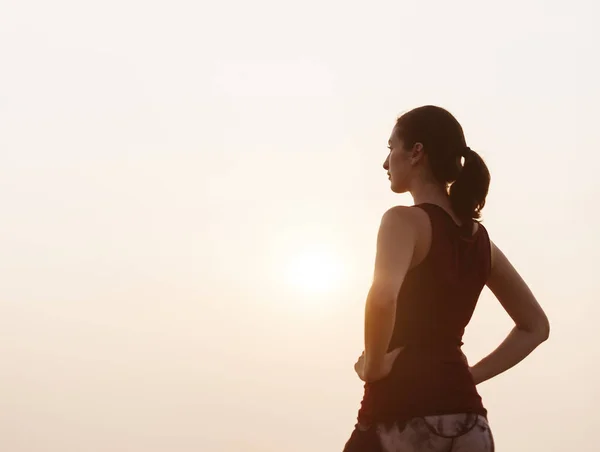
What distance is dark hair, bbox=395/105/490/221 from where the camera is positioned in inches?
149

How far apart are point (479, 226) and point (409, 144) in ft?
1.58

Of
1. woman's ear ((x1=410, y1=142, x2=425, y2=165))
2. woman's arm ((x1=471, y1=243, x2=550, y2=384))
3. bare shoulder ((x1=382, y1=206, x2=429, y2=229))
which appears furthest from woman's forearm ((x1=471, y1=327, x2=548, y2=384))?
woman's ear ((x1=410, y1=142, x2=425, y2=165))

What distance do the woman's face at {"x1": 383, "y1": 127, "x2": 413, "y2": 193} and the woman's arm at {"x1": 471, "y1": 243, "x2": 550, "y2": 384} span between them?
0.68 metres

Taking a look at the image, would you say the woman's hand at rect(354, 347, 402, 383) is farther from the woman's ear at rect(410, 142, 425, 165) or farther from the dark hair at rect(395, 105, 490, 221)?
the woman's ear at rect(410, 142, 425, 165)

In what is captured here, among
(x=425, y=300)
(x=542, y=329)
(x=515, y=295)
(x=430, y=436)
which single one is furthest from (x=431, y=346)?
(x=542, y=329)

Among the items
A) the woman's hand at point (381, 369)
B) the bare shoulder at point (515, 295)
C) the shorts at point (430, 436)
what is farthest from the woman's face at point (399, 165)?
the shorts at point (430, 436)

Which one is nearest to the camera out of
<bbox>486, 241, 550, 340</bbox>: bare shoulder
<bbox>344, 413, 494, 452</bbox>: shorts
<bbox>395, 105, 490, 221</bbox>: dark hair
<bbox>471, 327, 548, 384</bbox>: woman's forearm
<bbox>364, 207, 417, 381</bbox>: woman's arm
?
<bbox>364, 207, 417, 381</bbox>: woman's arm

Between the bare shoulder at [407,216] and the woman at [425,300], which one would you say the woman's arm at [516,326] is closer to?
the woman at [425,300]

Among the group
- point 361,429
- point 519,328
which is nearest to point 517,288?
point 519,328

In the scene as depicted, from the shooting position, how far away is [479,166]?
12.6 ft

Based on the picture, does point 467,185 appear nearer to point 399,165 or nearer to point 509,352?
point 399,165

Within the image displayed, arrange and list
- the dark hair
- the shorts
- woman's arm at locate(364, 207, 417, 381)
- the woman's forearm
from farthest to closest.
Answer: the woman's forearm
the dark hair
the shorts
woman's arm at locate(364, 207, 417, 381)

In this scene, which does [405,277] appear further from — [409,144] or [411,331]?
[409,144]

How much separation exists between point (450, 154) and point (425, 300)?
1.97ft
